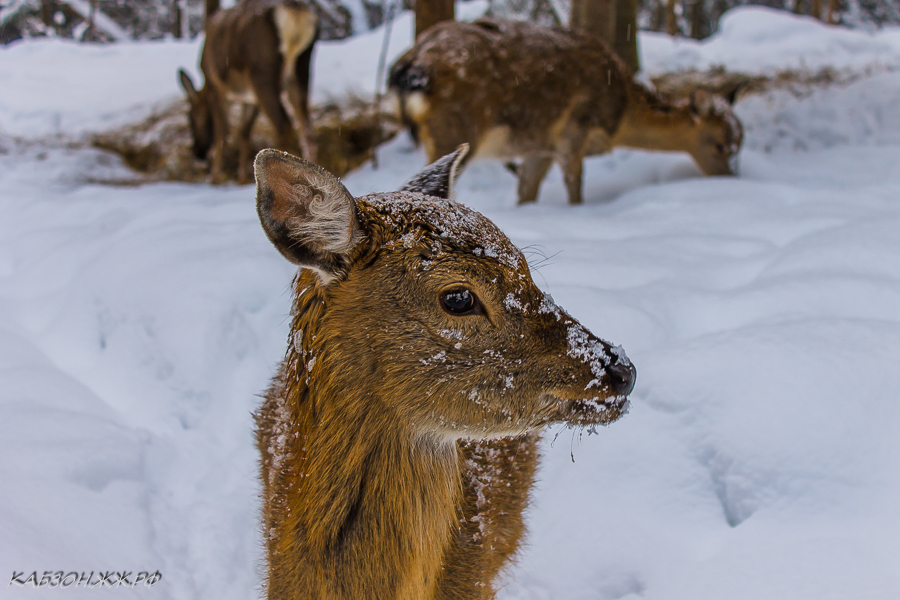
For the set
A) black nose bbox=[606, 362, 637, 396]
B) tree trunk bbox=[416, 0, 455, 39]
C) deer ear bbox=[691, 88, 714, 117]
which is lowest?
deer ear bbox=[691, 88, 714, 117]

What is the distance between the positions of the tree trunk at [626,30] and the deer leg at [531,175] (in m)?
3.48

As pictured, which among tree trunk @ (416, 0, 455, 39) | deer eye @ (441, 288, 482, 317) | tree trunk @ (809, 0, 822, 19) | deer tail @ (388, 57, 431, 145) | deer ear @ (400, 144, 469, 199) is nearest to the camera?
deer eye @ (441, 288, 482, 317)

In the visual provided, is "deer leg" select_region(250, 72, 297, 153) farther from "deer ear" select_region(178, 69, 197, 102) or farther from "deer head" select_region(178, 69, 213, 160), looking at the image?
"deer ear" select_region(178, 69, 197, 102)

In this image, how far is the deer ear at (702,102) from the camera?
23.2 feet

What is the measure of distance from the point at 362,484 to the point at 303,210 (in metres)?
0.80

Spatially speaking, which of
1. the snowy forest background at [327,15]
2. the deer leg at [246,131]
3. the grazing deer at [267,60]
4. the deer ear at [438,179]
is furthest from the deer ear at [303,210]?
the snowy forest background at [327,15]

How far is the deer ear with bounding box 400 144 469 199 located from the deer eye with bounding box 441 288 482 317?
0.55 metres

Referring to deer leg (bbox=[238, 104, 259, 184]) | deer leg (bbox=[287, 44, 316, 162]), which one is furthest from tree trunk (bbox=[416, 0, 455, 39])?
deer leg (bbox=[238, 104, 259, 184])

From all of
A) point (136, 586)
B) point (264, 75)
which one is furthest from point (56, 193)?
point (136, 586)

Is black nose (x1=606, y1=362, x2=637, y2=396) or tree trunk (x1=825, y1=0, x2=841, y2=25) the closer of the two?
black nose (x1=606, y1=362, x2=637, y2=396)

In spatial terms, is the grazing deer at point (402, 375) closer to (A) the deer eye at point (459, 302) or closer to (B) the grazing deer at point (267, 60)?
(A) the deer eye at point (459, 302)

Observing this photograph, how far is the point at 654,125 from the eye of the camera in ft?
23.4

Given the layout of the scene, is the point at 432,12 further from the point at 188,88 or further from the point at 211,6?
the point at 211,6

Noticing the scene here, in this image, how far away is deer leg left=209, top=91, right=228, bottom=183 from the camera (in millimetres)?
8492
